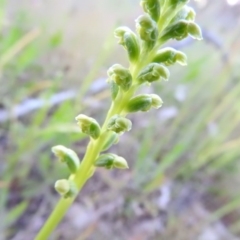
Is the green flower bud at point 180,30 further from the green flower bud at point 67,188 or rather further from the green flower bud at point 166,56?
the green flower bud at point 67,188

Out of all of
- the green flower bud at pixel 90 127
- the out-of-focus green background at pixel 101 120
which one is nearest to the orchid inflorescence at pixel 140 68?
the green flower bud at pixel 90 127

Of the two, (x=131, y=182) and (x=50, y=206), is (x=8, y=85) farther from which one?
(x=131, y=182)

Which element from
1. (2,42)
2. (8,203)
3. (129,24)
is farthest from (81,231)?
(129,24)

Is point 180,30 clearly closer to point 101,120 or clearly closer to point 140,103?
point 140,103

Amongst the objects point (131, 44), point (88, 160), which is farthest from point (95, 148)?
A: point (131, 44)

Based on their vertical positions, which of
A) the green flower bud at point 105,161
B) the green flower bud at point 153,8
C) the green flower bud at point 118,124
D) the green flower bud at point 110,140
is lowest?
the green flower bud at point 105,161

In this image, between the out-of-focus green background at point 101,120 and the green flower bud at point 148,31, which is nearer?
the green flower bud at point 148,31

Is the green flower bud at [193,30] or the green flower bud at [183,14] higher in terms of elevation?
the green flower bud at [183,14]
